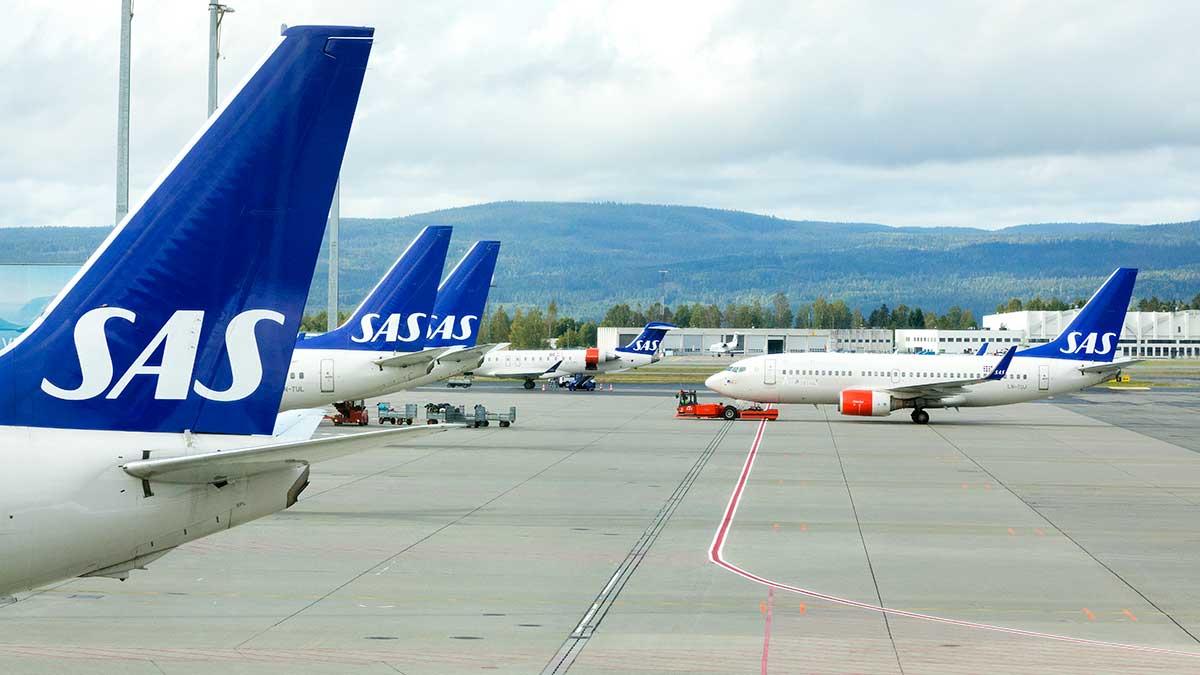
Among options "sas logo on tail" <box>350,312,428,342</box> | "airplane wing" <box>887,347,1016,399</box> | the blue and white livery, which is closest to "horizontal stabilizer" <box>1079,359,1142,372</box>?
"airplane wing" <box>887,347,1016,399</box>

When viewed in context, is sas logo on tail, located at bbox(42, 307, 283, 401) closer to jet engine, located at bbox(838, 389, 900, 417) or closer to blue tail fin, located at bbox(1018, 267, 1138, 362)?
jet engine, located at bbox(838, 389, 900, 417)

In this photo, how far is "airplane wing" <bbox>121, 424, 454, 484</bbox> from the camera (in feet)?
29.5

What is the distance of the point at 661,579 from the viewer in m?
19.8

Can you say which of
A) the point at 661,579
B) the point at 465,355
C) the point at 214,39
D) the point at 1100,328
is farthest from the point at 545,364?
the point at 661,579

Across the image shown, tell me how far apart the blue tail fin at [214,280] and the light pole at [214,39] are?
70.4 feet

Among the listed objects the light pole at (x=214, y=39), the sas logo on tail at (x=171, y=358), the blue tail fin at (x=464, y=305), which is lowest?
the sas logo on tail at (x=171, y=358)

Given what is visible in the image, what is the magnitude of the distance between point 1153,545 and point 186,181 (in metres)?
20.8

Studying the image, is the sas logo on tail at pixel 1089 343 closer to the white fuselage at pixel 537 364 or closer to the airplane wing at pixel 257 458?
the white fuselage at pixel 537 364

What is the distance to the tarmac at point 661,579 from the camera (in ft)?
48.8

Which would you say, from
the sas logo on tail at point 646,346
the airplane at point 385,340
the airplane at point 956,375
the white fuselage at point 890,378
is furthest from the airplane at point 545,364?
the airplane at point 385,340

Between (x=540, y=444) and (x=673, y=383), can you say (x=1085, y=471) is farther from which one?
(x=673, y=383)

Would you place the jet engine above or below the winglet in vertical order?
below

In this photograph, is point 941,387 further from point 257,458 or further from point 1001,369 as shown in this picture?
point 257,458

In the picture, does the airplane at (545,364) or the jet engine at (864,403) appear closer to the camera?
the jet engine at (864,403)
